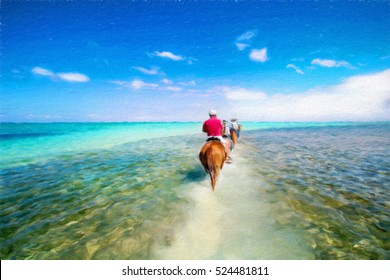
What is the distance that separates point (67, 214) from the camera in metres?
6.18

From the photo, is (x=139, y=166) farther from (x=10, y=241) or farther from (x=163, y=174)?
(x=10, y=241)

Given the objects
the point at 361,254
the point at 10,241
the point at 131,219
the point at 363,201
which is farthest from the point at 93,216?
the point at 363,201

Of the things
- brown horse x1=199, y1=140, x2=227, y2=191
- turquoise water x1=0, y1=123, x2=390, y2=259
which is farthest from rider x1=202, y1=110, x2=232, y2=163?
turquoise water x1=0, y1=123, x2=390, y2=259

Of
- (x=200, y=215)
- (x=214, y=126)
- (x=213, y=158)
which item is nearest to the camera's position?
A: (x=200, y=215)

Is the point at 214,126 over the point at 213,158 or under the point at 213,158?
over

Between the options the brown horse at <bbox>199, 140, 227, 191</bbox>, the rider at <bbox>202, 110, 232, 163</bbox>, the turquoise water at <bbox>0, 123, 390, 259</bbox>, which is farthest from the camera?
the rider at <bbox>202, 110, 232, 163</bbox>

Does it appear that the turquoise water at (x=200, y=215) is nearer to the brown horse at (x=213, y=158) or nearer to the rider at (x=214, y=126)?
the brown horse at (x=213, y=158)

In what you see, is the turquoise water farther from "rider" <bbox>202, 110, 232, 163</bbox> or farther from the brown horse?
"rider" <bbox>202, 110, 232, 163</bbox>

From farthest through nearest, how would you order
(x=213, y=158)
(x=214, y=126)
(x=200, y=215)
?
(x=214, y=126)
(x=213, y=158)
(x=200, y=215)

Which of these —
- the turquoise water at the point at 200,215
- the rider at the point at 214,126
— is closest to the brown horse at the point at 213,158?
the turquoise water at the point at 200,215

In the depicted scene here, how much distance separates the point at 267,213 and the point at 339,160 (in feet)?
31.9

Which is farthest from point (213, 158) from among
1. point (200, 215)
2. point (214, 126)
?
point (200, 215)

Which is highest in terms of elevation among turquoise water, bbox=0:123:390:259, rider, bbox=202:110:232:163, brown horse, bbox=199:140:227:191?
rider, bbox=202:110:232:163

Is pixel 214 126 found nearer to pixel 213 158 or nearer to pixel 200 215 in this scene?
pixel 213 158
